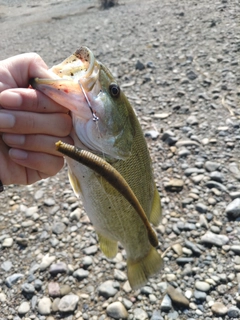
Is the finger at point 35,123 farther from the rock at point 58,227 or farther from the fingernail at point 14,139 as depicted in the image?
the rock at point 58,227

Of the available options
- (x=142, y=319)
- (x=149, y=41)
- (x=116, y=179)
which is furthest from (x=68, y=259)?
(x=149, y=41)

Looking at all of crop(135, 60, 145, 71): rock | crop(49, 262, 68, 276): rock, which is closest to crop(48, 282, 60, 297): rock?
crop(49, 262, 68, 276): rock

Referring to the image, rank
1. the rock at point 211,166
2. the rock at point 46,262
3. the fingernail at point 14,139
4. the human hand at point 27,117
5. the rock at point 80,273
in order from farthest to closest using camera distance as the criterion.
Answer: the rock at point 211,166 < the rock at point 46,262 < the rock at point 80,273 < the fingernail at point 14,139 < the human hand at point 27,117

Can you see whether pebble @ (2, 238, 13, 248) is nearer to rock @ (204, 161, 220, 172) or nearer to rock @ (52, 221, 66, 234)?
rock @ (52, 221, 66, 234)

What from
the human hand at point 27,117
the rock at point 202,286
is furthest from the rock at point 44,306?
the human hand at point 27,117

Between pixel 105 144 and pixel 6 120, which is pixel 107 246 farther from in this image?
pixel 6 120
